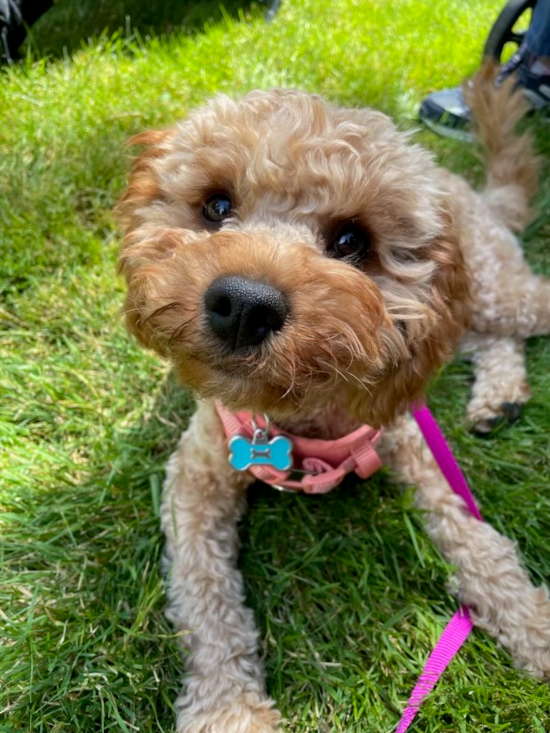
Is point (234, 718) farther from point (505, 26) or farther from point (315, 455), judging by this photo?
point (505, 26)

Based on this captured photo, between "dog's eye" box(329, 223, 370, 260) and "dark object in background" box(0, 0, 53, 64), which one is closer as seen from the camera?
"dog's eye" box(329, 223, 370, 260)

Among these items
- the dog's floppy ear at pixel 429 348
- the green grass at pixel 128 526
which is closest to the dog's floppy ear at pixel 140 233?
the dog's floppy ear at pixel 429 348

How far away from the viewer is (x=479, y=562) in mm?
2152

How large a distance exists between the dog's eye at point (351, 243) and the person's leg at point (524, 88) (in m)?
2.65

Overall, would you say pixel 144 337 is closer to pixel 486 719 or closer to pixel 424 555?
pixel 424 555

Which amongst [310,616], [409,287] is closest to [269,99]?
[409,287]

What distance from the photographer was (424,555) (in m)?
2.22

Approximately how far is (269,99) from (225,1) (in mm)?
4303

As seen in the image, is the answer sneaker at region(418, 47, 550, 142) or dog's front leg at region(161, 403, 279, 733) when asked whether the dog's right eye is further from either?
sneaker at region(418, 47, 550, 142)

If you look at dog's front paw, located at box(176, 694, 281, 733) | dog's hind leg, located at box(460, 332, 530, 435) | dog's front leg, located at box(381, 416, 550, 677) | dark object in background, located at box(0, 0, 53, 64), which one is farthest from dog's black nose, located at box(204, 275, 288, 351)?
dark object in background, located at box(0, 0, 53, 64)

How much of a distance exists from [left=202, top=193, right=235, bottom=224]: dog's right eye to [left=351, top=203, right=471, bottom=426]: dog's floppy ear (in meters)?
0.66

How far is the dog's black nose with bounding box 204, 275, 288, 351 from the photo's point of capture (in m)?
1.41

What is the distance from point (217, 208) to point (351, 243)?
450 millimetres

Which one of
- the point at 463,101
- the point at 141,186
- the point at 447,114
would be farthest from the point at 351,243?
the point at 447,114
